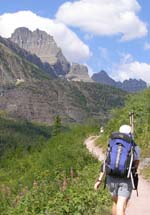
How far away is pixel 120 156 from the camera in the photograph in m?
9.07

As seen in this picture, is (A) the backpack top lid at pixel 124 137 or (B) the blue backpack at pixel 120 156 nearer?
(B) the blue backpack at pixel 120 156

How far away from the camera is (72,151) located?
25219 millimetres

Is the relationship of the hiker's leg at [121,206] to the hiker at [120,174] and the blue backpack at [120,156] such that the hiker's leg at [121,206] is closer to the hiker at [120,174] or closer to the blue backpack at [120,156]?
the hiker at [120,174]

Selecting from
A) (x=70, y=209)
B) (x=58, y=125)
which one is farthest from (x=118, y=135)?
(x=58, y=125)

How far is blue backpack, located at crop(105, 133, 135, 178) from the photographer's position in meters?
9.04

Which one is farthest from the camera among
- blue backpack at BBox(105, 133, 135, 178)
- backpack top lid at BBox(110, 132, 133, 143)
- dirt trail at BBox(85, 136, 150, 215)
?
dirt trail at BBox(85, 136, 150, 215)

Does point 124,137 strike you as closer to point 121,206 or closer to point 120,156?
point 120,156

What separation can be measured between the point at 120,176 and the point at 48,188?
5.35 metres

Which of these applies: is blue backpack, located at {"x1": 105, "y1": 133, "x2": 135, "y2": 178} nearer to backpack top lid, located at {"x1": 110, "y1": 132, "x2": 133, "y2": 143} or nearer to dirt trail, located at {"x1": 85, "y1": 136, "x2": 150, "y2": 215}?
backpack top lid, located at {"x1": 110, "y1": 132, "x2": 133, "y2": 143}

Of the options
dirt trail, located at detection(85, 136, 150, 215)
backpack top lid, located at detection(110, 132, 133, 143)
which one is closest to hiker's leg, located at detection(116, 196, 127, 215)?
backpack top lid, located at detection(110, 132, 133, 143)

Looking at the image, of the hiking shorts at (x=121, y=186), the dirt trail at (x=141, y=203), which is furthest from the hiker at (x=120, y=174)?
the dirt trail at (x=141, y=203)

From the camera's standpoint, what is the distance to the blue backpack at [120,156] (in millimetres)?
9039

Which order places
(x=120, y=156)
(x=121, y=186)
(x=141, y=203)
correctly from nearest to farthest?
(x=120, y=156) < (x=121, y=186) < (x=141, y=203)

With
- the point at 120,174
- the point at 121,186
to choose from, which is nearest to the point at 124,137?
the point at 120,174
